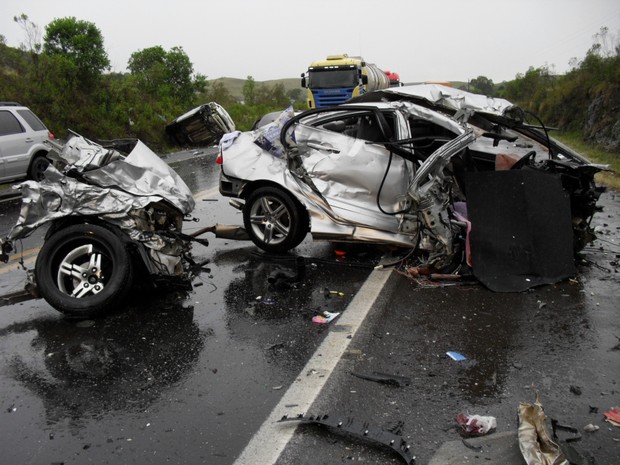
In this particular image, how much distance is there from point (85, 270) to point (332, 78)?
63.8 ft

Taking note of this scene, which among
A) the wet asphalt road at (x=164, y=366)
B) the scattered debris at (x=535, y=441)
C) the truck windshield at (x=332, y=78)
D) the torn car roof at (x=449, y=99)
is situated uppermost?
the truck windshield at (x=332, y=78)

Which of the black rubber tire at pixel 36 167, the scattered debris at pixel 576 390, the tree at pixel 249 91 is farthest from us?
the tree at pixel 249 91

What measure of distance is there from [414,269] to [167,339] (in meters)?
2.72

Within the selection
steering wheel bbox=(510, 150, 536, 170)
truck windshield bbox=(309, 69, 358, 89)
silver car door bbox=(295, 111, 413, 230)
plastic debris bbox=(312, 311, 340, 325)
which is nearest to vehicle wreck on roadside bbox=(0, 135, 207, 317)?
plastic debris bbox=(312, 311, 340, 325)

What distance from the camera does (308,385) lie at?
11.7 feet

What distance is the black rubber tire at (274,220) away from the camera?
6.25 m

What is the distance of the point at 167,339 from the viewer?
4.37 meters

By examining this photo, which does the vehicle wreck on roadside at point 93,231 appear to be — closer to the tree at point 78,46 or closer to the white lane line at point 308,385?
the white lane line at point 308,385

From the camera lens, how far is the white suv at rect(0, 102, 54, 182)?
11620 millimetres

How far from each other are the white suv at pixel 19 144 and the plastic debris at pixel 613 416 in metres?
11.6

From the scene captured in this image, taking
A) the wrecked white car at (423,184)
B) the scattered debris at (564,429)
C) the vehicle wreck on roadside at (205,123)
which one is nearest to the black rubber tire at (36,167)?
the vehicle wreck on roadside at (205,123)

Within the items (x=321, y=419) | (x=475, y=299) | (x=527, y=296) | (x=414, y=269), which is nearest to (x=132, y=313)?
(x=321, y=419)

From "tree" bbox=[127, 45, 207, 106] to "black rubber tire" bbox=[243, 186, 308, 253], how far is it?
27404mm

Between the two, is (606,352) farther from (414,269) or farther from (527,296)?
(414,269)
